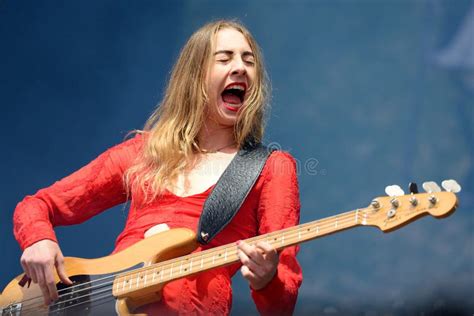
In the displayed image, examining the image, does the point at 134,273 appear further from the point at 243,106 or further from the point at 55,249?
the point at 243,106

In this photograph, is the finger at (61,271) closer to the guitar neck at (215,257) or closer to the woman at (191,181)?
the woman at (191,181)

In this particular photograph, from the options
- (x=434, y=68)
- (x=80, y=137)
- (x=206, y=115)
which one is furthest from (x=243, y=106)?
(x=80, y=137)

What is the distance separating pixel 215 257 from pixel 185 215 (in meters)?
0.24

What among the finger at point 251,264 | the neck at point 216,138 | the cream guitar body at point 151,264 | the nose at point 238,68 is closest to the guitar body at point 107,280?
the cream guitar body at point 151,264

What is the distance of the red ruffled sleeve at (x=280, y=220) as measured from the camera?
2.24 metres

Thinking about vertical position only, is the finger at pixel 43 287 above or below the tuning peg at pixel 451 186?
above

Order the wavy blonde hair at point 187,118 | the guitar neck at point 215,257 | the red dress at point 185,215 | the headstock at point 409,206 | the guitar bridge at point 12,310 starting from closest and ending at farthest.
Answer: the headstock at point 409,206 → the guitar neck at point 215,257 → the red dress at point 185,215 → the guitar bridge at point 12,310 → the wavy blonde hair at point 187,118

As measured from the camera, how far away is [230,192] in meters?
2.46

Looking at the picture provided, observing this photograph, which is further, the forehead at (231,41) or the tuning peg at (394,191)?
the forehead at (231,41)

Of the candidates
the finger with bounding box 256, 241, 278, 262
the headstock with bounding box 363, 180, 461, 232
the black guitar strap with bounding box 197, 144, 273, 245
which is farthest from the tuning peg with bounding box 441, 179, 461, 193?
the black guitar strap with bounding box 197, 144, 273, 245

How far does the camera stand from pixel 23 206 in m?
2.59

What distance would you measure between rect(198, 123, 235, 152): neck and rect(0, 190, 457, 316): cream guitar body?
1.38ft

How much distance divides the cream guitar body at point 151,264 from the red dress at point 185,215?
0.24ft

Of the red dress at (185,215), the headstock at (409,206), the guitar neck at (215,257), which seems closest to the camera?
the headstock at (409,206)
